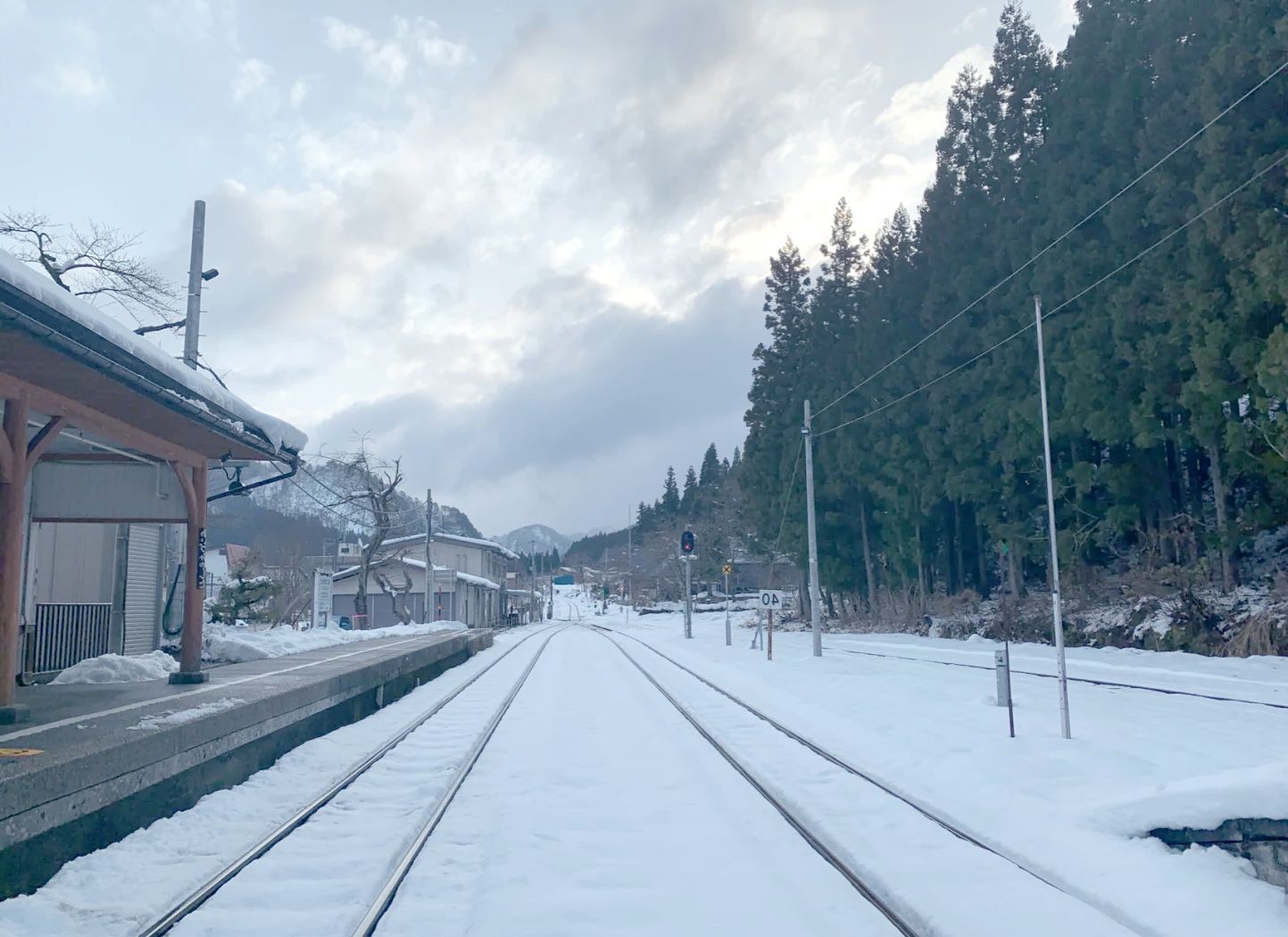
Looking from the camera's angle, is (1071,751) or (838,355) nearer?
(1071,751)

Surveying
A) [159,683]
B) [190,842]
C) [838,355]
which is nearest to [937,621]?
[838,355]

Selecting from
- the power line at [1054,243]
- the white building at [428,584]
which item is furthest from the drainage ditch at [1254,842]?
the white building at [428,584]

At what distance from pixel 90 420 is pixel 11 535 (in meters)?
1.97

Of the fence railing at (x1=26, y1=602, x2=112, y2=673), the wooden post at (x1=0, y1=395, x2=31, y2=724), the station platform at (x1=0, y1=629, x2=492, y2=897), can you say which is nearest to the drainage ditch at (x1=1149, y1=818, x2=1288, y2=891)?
the station platform at (x1=0, y1=629, x2=492, y2=897)

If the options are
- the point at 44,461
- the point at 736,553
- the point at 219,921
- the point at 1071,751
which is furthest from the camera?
the point at 736,553

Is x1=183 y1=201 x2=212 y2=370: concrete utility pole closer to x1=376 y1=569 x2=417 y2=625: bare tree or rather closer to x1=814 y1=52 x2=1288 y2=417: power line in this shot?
x1=814 y1=52 x2=1288 y2=417: power line

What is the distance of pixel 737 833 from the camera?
22.8 ft

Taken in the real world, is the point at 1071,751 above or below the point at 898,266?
below

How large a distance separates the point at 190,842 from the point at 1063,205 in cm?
2322

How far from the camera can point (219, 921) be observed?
521 cm

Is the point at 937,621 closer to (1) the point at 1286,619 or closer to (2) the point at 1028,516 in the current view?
(2) the point at 1028,516

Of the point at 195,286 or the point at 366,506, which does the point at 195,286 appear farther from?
the point at 366,506

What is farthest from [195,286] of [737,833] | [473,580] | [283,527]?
[283,527]

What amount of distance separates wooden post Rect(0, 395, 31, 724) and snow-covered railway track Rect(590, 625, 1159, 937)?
6.35m
